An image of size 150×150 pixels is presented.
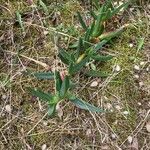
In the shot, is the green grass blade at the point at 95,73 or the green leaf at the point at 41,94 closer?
the green leaf at the point at 41,94

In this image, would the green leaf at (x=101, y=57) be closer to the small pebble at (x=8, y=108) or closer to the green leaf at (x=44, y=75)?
the green leaf at (x=44, y=75)

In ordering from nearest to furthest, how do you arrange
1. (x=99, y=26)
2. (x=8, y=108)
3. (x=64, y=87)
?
(x=64, y=87) → (x=8, y=108) → (x=99, y=26)

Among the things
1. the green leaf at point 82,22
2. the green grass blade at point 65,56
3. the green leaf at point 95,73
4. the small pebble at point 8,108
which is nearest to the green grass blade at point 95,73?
the green leaf at point 95,73

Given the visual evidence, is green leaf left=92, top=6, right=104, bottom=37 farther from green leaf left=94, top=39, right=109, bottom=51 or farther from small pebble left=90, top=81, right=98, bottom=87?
small pebble left=90, top=81, right=98, bottom=87

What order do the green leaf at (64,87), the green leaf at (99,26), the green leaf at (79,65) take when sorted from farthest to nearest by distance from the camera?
the green leaf at (99,26) → the green leaf at (79,65) → the green leaf at (64,87)

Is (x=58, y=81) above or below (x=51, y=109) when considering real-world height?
above

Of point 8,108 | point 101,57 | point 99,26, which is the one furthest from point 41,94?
point 99,26

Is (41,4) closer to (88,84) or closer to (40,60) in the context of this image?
(40,60)

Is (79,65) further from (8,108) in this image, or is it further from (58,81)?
(8,108)
